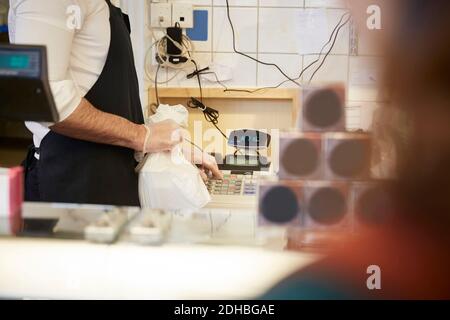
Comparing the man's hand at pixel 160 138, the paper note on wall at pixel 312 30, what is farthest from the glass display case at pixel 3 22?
the paper note on wall at pixel 312 30

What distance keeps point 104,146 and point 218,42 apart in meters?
0.87

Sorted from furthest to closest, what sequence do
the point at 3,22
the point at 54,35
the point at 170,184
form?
the point at 3,22 → the point at 170,184 → the point at 54,35

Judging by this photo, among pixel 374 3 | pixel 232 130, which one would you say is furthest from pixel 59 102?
pixel 232 130

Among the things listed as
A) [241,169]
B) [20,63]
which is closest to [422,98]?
[20,63]

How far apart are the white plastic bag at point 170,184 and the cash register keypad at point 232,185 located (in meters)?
0.12

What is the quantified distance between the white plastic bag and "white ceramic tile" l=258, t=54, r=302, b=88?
757 millimetres

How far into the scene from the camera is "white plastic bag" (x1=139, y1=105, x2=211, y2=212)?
1.09 metres

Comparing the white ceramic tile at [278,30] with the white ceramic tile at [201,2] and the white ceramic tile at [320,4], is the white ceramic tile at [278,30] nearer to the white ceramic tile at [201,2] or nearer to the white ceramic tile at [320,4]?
the white ceramic tile at [320,4]

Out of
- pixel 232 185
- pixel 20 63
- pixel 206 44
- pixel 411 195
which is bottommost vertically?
pixel 232 185

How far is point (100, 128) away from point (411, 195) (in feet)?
1.78

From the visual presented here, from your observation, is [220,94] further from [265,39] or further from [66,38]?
[66,38]

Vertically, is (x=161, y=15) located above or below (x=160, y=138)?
above

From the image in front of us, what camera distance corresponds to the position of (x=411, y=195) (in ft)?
1.99

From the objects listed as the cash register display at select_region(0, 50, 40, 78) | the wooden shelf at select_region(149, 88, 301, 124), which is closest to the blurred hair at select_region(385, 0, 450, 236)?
the cash register display at select_region(0, 50, 40, 78)
